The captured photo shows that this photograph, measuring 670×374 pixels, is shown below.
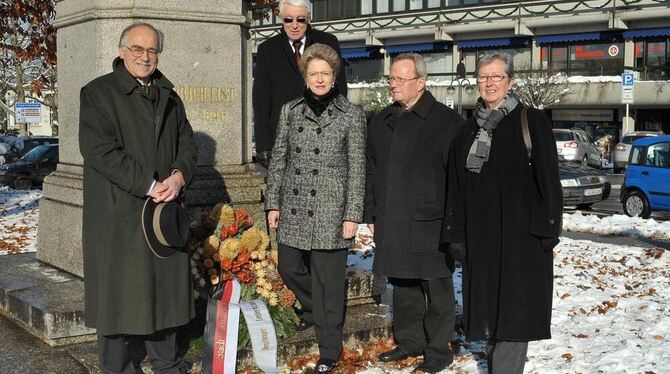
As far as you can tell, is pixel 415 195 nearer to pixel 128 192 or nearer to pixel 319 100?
pixel 319 100

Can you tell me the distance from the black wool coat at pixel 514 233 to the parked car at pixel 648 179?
12884 mm

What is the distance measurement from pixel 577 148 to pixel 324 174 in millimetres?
29046

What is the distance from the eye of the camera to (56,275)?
675 centimetres

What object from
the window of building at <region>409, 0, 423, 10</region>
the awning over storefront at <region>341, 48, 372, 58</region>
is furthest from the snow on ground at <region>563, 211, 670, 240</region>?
the awning over storefront at <region>341, 48, 372, 58</region>

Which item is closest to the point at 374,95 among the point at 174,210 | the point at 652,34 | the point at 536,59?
the point at 536,59

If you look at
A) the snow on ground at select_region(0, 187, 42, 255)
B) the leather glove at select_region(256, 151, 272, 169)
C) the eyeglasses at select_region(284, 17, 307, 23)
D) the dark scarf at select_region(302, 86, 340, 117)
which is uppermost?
the eyeglasses at select_region(284, 17, 307, 23)

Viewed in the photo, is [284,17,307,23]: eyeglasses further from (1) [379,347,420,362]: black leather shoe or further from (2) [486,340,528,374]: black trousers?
(2) [486,340,528,374]: black trousers

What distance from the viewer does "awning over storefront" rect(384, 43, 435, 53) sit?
50.5 meters

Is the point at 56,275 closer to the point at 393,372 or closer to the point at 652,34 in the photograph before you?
the point at 393,372

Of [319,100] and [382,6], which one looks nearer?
[319,100]

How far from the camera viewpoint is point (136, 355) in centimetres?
529

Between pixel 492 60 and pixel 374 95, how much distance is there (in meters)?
42.3

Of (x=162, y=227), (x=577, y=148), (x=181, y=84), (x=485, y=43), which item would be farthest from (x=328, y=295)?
(x=485, y=43)

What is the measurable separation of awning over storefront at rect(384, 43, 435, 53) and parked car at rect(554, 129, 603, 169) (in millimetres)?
17377
